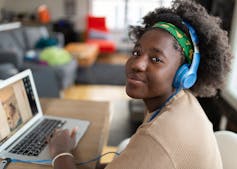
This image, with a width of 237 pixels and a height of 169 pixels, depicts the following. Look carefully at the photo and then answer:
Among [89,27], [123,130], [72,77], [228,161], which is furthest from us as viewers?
[89,27]

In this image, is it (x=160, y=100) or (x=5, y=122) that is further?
(x=5, y=122)

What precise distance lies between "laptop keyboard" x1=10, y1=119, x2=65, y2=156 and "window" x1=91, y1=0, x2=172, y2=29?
5.31 meters

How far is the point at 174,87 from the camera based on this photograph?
34.1 inches

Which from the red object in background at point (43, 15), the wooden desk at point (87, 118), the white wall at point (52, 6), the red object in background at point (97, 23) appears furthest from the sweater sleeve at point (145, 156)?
the white wall at point (52, 6)

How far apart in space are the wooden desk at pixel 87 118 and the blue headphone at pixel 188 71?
1.46ft

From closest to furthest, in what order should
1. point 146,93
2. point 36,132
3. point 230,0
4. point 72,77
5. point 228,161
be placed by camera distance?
point 146,93 < point 228,161 < point 36,132 < point 230,0 < point 72,77

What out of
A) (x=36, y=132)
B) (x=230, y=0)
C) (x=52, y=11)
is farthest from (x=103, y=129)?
(x=52, y=11)

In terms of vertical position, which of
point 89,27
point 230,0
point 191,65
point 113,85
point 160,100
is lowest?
point 113,85

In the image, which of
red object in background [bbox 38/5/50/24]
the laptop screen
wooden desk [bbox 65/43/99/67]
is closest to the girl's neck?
the laptop screen

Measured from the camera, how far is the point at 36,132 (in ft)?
3.80

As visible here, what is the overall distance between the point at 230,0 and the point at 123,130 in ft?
5.33

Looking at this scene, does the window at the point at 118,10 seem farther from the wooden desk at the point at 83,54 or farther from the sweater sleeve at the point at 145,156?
the sweater sleeve at the point at 145,156

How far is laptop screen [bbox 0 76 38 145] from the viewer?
1.03 m

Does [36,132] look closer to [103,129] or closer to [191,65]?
[103,129]
